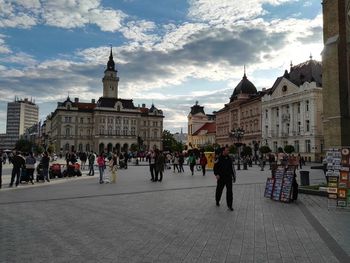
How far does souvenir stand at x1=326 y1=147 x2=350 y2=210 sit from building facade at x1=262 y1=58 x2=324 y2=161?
5142cm

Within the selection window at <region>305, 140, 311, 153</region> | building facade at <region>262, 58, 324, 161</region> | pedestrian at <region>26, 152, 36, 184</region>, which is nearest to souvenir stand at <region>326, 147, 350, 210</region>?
pedestrian at <region>26, 152, 36, 184</region>

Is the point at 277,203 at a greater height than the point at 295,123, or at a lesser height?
lesser

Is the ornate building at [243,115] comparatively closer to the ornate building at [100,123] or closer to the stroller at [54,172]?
the ornate building at [100,123]

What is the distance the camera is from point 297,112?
66688mm

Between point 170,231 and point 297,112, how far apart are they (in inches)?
2491

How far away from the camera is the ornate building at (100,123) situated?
120 m

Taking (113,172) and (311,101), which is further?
(311,101)

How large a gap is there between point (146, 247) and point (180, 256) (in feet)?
2.79

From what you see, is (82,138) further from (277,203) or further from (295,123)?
(277,203)

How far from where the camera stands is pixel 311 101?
61969mm

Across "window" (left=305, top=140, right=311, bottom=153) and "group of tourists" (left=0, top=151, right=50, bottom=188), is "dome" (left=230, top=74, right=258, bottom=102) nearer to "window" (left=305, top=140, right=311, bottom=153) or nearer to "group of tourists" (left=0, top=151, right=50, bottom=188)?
"window" (left=305, top=140, right=311, bottom=153)

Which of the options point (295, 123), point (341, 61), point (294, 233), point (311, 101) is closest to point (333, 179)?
point (294, 233)

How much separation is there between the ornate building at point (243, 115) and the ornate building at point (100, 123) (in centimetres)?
2974

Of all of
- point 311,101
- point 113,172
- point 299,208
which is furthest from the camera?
point 311,101
